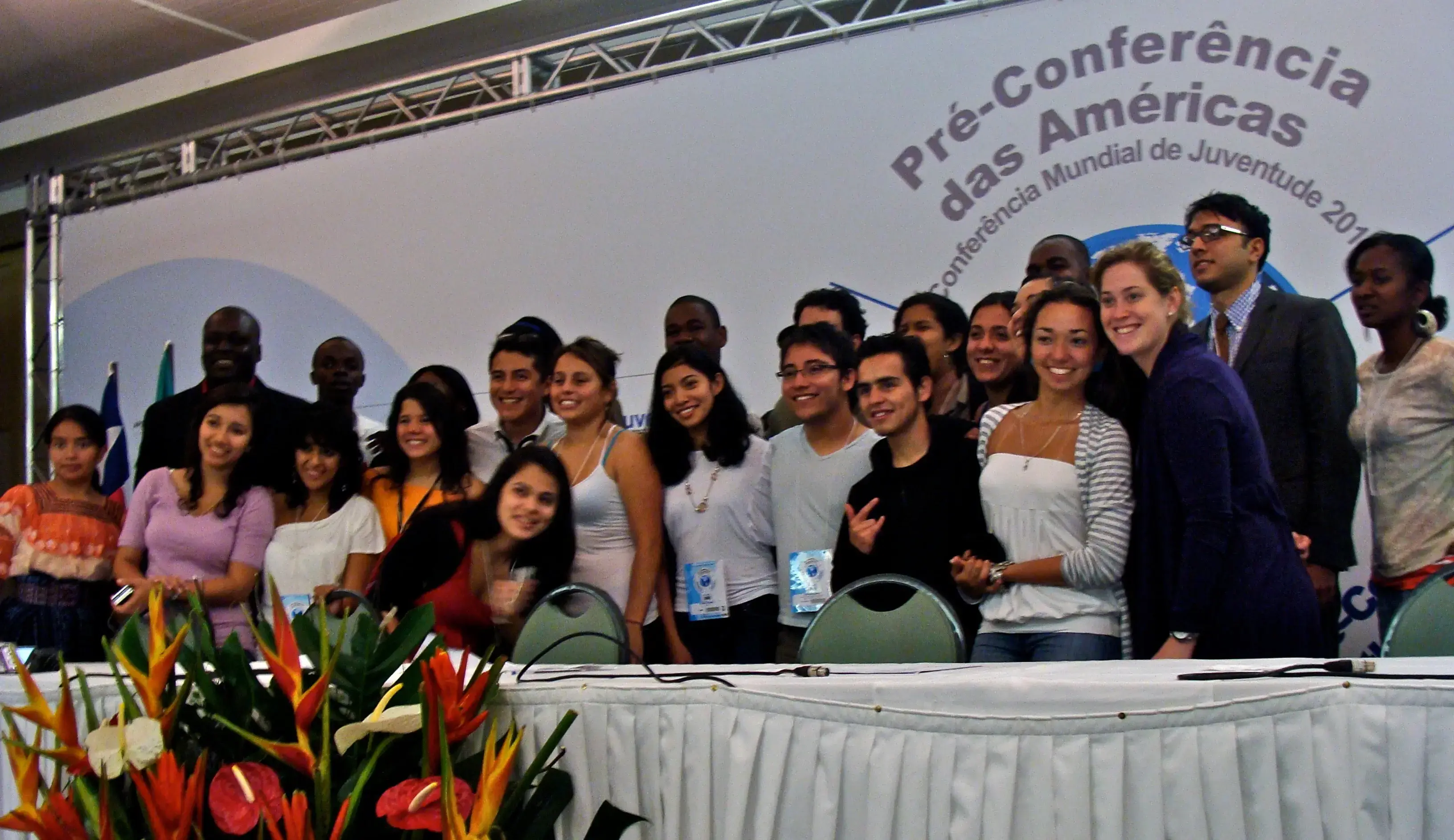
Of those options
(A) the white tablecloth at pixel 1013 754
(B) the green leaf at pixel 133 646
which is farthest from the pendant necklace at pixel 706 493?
(B) the green leaf at pixel 133 646

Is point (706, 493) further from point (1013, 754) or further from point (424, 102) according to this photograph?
point (424, 102)

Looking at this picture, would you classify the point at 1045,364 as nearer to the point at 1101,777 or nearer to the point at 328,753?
the point at 1101,777

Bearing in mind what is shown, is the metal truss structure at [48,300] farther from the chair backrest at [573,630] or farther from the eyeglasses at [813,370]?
the eyeglasses at [813,370]

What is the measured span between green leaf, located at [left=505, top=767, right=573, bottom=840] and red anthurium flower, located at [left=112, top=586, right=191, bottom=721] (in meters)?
0.42

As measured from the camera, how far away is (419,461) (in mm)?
3527

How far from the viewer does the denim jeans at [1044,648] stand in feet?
7.76

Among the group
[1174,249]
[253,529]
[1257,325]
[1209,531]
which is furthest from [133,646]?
[1174,249]

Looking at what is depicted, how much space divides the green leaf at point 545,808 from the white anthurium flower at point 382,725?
18 centimetres

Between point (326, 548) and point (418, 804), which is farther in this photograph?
point (326, 548)

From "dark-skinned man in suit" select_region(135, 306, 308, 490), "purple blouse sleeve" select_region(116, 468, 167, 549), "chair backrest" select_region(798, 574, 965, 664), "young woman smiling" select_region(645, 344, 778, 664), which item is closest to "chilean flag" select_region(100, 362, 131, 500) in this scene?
"dark-skinned man in suit" select_region(135, 306, 308, 490)

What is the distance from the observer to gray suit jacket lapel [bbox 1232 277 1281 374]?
2.92 metres

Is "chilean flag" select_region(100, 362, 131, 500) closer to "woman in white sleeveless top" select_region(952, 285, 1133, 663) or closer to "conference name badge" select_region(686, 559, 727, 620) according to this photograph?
"conference name badge" select_region(686, 559, 727, 620)

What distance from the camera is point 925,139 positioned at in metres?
3.88

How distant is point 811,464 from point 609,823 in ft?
5.13
